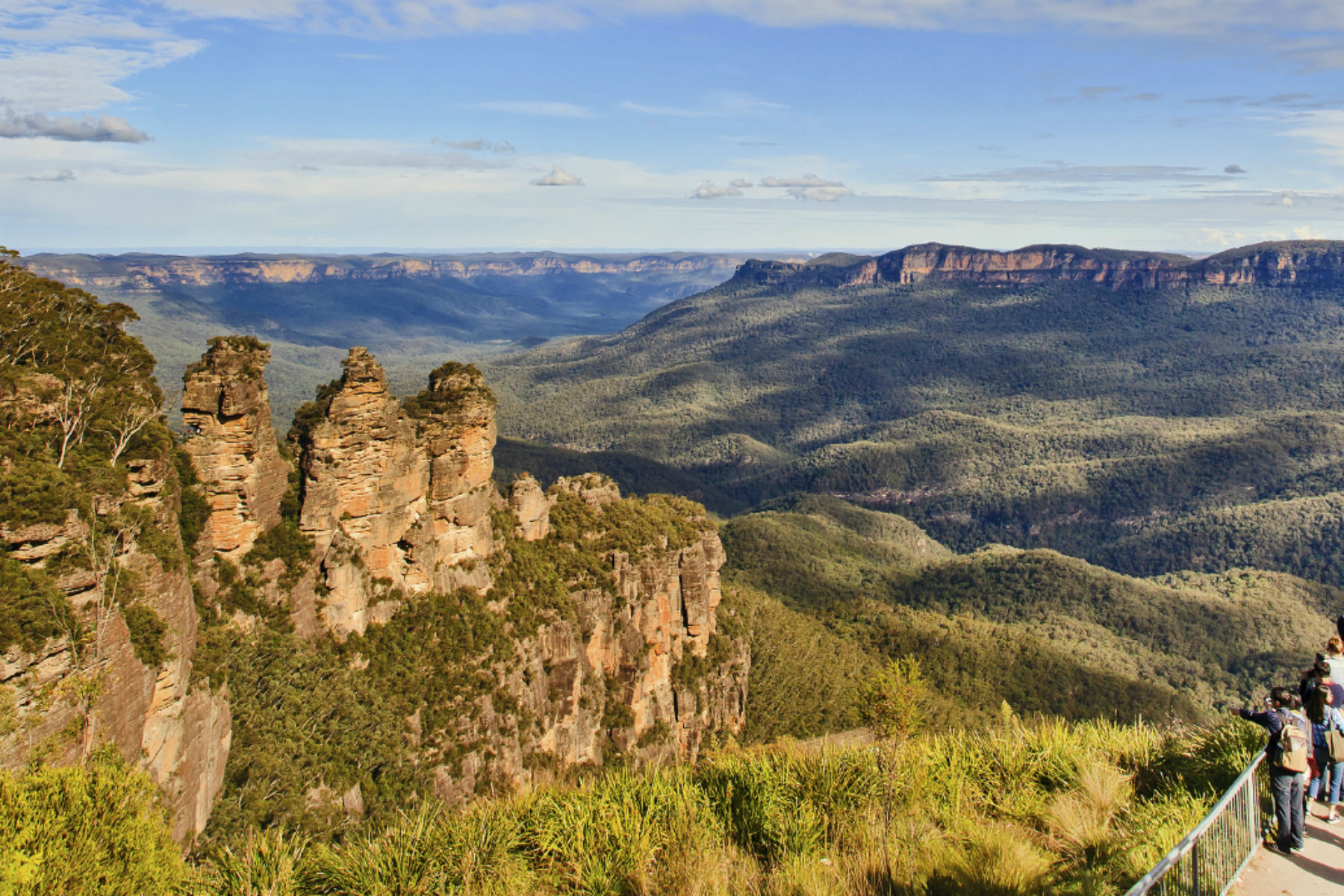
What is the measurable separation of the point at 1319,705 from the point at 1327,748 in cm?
72

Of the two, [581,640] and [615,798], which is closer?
[615,798]

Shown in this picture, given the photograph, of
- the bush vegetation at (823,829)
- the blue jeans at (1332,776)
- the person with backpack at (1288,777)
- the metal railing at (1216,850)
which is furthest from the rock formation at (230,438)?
the blue jeans at (1332,776)

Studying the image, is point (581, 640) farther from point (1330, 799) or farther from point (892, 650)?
point (892, 650)

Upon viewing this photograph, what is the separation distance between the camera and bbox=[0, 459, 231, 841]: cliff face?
17828 millimetres

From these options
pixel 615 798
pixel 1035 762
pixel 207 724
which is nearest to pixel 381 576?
pixel 207 724

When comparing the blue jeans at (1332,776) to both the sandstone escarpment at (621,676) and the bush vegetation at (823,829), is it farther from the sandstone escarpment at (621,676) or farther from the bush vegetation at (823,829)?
the sandstone escarpment at (621,676)

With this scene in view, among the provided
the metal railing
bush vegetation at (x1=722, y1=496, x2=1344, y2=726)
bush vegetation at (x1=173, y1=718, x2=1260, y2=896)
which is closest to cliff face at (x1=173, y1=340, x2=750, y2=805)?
bush vegetation at (x1=173, y1=718, x2=1260, y2=896)

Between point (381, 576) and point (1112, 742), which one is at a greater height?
point (1112, 742)

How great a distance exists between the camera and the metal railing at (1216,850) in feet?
35.2

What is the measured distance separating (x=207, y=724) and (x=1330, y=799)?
28.0 meters

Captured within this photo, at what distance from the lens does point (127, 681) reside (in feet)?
70.2

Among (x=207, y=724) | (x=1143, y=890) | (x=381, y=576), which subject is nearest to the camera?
(x=1143, y=890)

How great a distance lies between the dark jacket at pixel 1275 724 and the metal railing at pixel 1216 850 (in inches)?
11.8

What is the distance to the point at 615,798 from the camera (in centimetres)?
1616
